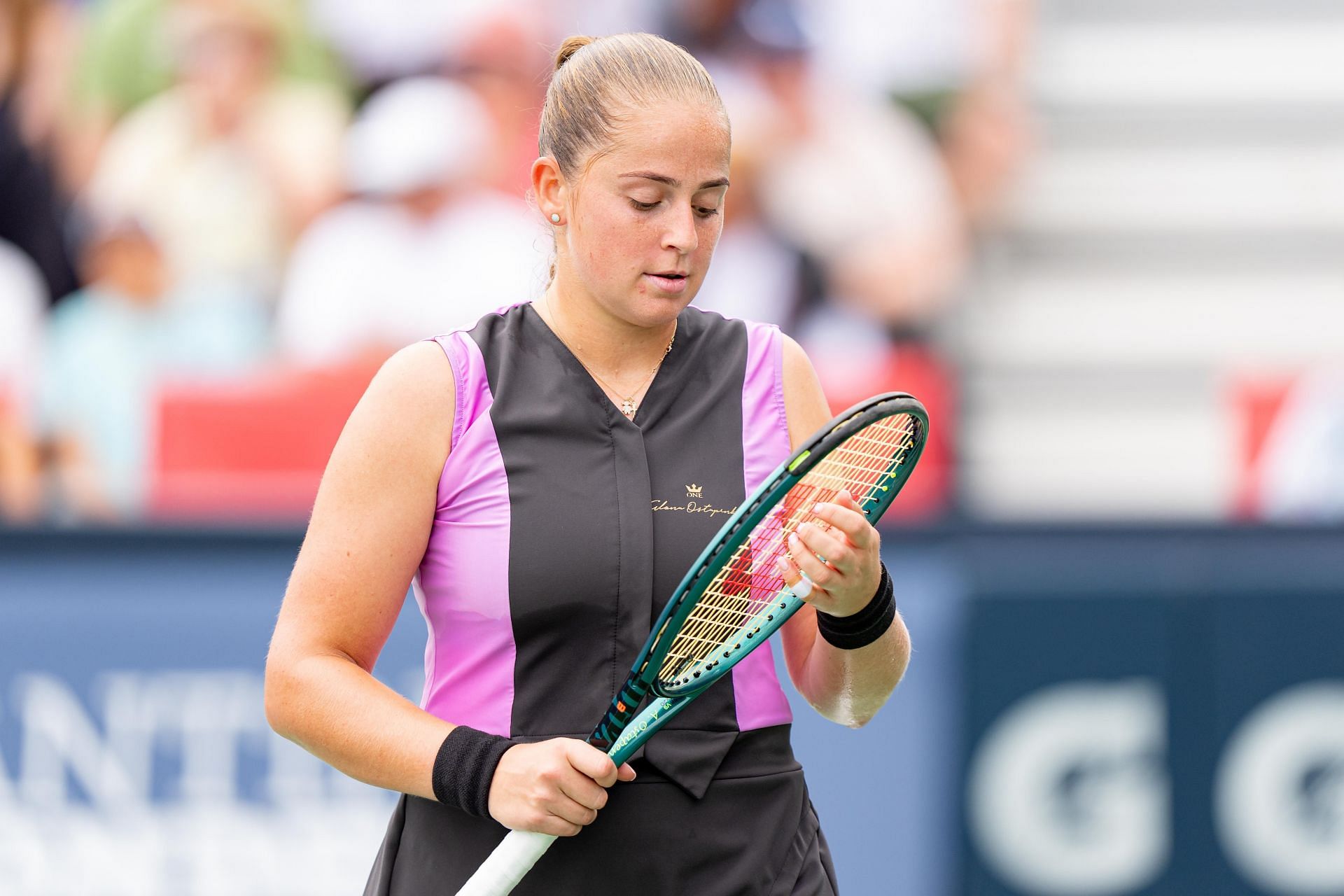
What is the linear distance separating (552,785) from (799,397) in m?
0.64

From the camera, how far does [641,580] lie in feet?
6.84

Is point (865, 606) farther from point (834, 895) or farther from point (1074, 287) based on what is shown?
point (1074, 287)

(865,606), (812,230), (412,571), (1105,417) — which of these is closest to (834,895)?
(865,606)

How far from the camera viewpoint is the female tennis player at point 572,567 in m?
2.06

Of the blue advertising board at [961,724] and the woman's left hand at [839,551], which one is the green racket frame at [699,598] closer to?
the woman's left hand at [839,551]

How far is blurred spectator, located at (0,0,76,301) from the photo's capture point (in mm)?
6820

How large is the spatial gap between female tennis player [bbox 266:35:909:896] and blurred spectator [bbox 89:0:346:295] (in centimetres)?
494

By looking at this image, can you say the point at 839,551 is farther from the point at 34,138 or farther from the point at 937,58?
the point at 34,138

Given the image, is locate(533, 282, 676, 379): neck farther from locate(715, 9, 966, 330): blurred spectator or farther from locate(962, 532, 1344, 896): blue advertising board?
locate(715, 9, 966, 330): blurred spectator

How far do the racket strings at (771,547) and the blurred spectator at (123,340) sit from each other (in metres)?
4.60

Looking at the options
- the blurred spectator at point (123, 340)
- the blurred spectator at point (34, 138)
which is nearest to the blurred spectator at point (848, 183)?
the blurred spectator at point (123, 340)

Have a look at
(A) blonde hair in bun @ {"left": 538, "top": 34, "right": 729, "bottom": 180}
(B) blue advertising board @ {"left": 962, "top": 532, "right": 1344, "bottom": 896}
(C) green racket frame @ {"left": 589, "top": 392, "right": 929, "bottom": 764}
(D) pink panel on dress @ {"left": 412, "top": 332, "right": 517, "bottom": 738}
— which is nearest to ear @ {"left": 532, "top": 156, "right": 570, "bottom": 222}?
(A) blonde hair in bun @ {"left": 538, "top": 34, "right": 729, "bottom": 180}

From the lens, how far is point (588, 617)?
2076mm

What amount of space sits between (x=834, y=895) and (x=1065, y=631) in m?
2.42
